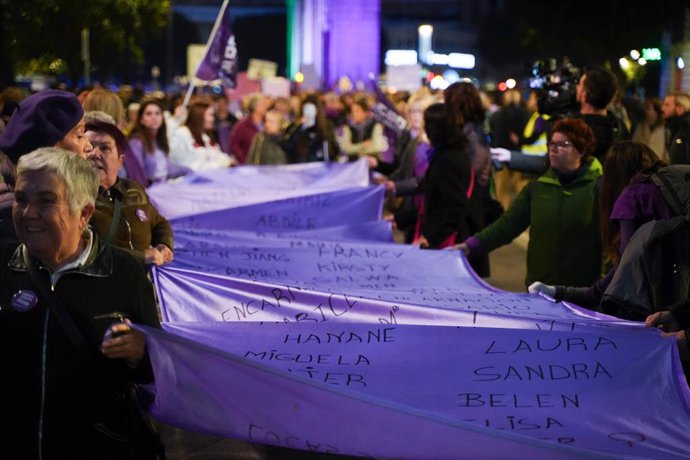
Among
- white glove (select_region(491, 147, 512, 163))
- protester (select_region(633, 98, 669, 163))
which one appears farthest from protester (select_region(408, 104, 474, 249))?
protester (select_region(633, 98, 669, 163))

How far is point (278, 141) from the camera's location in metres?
17.1

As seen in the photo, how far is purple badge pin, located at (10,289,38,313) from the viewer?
3.64 meters

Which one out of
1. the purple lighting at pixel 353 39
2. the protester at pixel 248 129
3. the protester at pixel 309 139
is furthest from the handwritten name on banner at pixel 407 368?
the purple lighting at pixel 353 39

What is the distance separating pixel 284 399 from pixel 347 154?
16.6 m

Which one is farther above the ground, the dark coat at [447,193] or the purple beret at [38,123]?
the purple beret at [38,123]

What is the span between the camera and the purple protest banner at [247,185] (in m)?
10.8

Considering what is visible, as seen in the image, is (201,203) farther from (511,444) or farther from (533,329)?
(511,444)

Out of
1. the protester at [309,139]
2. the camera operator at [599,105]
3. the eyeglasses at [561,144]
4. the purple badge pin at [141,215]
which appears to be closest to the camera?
the purple badge pin at [141,215]

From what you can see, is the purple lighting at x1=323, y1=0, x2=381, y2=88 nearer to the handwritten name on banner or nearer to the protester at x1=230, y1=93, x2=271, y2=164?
the protester at x1=230, y1=93, x2=271, y2=164

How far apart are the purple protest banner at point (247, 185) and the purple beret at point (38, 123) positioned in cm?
537

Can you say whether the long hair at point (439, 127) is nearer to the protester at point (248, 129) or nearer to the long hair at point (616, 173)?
the long hair at point (616, 173)

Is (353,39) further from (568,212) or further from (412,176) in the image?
(568,212)

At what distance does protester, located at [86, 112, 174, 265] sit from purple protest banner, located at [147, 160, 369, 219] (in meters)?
3.79

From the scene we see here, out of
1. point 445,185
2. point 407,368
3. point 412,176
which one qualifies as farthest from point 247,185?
point 407,368
